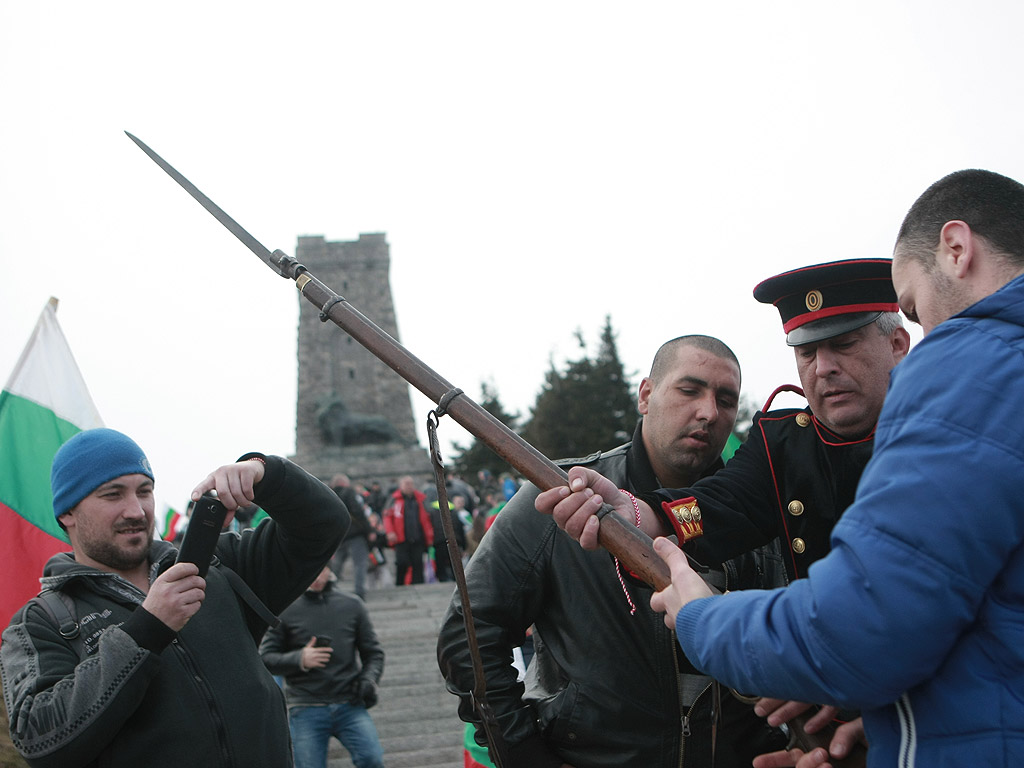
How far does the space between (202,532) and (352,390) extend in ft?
101

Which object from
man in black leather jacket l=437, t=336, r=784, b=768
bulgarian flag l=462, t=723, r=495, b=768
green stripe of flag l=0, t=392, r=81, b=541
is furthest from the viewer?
bulgarian flag l=462, t=723, r=495, b=768

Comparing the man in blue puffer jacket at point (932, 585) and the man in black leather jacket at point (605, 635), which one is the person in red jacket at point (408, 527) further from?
the man in blue puffer jacket at point (932, 585)

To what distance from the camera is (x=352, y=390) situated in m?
33.3

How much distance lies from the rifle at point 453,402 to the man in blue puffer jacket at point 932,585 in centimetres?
54

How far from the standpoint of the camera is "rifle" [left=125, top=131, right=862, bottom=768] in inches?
86.7

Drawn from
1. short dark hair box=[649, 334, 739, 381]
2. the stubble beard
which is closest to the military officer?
short dark hair box=[649, 334, 739, 381]

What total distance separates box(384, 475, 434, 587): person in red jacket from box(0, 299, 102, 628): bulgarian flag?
9.31 metres

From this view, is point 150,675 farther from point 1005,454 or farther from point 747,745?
point 1005,454

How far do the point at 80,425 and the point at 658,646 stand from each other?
13.5 ft

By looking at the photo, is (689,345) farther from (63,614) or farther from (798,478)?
(63,614)

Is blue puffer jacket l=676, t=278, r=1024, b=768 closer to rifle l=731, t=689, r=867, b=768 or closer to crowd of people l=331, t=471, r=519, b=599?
rifle l=731, t=689, r=867, b=768

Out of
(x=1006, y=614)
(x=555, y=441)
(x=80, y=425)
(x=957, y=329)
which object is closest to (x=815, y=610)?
(x=1006, y=614)

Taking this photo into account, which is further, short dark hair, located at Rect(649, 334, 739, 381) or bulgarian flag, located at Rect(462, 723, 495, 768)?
bulgarian flag, located at Rect(462, 723, 495, 768)

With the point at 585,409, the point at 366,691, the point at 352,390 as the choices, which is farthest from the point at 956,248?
the point at 585,409
